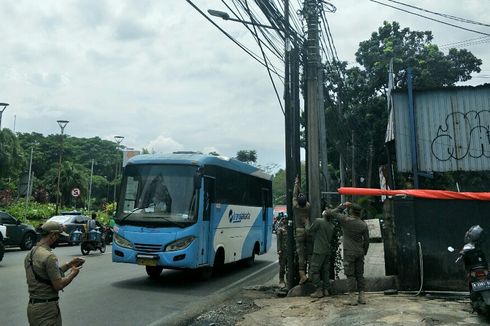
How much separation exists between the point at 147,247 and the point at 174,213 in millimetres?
900

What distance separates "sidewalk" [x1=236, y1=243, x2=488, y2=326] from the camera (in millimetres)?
6380

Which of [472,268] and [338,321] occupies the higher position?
[472,268]

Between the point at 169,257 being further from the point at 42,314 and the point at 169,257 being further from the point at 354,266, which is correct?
the point at 42,314

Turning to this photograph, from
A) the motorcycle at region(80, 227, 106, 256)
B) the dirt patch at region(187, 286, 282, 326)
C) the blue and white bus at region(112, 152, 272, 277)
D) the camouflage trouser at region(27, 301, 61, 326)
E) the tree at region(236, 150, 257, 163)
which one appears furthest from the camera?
the tree at region(236, 150, 257, 163)

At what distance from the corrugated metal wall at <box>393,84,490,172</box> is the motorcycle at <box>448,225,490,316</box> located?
537 centimetres

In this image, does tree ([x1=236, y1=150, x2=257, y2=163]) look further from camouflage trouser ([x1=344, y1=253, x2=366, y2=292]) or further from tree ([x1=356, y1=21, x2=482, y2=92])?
camouflage trouser ([x1=344, y1=253, x2=366, y2=292])

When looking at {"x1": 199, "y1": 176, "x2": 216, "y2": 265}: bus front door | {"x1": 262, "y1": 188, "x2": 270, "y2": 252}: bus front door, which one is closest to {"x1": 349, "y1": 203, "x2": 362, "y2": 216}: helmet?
{"x1": 199, "y1": 176, "x2": 216, "y2": 265}: bus front door

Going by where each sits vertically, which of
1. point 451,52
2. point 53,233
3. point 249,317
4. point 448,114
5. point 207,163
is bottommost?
point 249,317

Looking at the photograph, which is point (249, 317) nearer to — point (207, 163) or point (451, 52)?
point (207, 163)

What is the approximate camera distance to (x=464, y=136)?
1162cm

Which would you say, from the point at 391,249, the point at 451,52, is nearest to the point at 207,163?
the point at 391,249

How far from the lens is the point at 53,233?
14.3 ft

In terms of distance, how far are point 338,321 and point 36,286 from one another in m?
4.26

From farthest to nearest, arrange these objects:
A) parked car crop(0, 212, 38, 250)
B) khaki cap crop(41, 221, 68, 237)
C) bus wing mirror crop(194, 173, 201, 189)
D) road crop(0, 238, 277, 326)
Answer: parked car crop(0, 212, 38, 250), bus wing mirror crop(194, 173, 201, 189), road crop(0, 238, 277, 326), khaki cap crop(41, 221, 68, 237)
